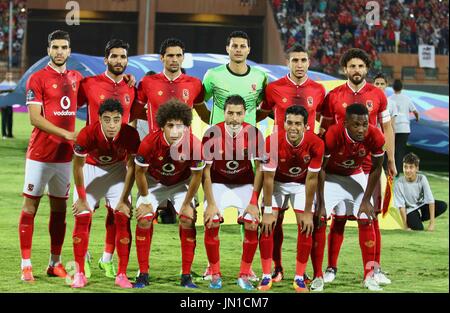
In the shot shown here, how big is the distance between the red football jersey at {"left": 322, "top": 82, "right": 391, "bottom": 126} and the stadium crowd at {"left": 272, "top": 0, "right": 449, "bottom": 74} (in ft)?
75.5

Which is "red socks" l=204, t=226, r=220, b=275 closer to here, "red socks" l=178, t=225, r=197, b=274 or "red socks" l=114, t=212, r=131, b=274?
"red socks" l=178, t=225, r=197, b=274

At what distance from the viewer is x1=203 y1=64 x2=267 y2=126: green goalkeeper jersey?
745cm

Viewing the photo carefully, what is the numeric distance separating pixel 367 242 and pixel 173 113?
1.69m

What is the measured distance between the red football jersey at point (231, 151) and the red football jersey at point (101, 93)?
2.20 ft

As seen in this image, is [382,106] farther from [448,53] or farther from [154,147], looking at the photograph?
[448,53]

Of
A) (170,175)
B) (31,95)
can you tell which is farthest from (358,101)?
(31,95)

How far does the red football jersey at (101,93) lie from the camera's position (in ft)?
23.8

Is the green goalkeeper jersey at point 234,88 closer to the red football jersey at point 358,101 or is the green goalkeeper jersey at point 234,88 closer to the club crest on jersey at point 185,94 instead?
the club crest on jersey at point 185,94

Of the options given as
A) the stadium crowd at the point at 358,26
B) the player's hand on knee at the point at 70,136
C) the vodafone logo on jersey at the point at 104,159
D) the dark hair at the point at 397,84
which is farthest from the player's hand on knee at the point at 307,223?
the stadium crowd at the point at 358,26

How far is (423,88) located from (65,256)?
69.7ft

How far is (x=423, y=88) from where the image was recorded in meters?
28.3

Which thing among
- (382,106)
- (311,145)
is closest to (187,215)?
(311,145)

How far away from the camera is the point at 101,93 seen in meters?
7.26

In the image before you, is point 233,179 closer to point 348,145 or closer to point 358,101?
point 348,145
